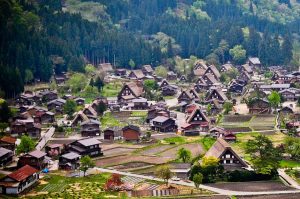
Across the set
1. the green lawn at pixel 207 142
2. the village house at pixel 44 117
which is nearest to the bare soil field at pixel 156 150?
the green lawn at pixel 207 142

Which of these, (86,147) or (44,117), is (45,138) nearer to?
(44,117)

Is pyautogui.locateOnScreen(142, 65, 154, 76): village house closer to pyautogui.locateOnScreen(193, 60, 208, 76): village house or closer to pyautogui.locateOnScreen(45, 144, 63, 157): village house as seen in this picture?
pyautogui.locateOnScreen(193, 60, 208, 76): village house

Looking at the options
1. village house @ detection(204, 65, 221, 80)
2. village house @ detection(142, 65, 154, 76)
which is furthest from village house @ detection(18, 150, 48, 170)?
village house @ detection(142, 65, 154, 76)

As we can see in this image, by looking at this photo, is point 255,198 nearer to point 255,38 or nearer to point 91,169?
point 91,169

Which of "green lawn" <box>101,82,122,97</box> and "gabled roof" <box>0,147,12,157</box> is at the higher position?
"green lawn" <box>101,82,122,97</box>

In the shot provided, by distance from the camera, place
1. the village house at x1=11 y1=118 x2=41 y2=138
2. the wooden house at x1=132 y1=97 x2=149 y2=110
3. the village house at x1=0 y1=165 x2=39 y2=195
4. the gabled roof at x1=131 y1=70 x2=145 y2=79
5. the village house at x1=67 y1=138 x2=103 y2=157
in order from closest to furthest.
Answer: the village house at x1=0 y1=165 x2=39 y2=195, the village house at x1=67 y1=138 x2=103 y2=157, the village house at x1=11 y1=118 x2=41 y2=138, the wooden house at x1=132 y1=97 x2=149 y2=110, the gabled roof at x1=131 y1=70 x2=145 y2=79

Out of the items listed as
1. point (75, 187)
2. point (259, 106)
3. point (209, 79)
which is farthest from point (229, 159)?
point (209, 79)
